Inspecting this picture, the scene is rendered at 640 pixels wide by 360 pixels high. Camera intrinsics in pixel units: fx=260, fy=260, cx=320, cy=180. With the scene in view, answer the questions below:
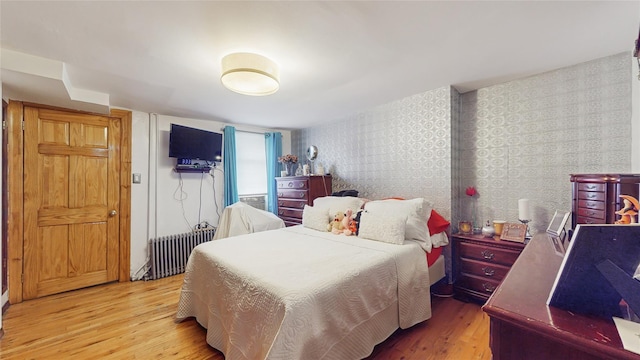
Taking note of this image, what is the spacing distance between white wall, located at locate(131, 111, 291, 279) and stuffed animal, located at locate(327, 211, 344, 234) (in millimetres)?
2132

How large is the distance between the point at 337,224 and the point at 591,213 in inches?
78.3

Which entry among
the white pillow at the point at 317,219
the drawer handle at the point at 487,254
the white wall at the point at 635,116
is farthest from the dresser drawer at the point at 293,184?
the white wall at the point at 635,116

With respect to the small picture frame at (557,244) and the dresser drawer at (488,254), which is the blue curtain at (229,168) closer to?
the dresser drawer at (488,254)

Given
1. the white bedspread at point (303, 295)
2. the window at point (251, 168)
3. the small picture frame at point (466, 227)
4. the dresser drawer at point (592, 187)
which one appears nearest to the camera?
the white bedspread at point (303, 295)

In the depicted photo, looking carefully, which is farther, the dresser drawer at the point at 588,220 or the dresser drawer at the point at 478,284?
the dresser drawer at the point at 478,284

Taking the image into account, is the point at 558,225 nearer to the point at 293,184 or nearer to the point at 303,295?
the point at 303,295

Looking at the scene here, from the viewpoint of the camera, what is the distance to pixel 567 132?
232 cm

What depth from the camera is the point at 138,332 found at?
217 cm

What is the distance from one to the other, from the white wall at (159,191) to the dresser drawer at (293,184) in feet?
3.60

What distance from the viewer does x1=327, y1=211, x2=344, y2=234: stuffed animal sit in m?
2.79

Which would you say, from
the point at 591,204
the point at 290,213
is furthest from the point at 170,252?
the point at 591,204

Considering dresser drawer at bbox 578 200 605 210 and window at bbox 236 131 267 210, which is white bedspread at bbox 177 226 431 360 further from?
window at bbox 236 131 267 210

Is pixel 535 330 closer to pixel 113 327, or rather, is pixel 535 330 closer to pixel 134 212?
pixel 113 327

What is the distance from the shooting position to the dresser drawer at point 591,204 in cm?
171
